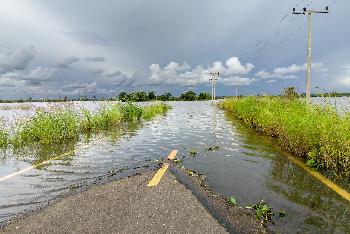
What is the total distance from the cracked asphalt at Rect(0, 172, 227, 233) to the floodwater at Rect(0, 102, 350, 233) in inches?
60.4

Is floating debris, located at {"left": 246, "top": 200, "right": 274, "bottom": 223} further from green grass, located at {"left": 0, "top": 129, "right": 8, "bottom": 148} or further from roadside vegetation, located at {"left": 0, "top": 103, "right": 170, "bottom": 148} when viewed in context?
green grass, located at {"left": 0, "top": 129, "right": 8, "bottom": 148}

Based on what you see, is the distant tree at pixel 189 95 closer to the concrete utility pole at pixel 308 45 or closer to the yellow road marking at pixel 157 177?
the concrete utility pole at pixel 308 45

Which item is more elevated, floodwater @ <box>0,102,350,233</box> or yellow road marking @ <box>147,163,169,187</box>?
yellow road marking @ <box>147,163,169,187</box>

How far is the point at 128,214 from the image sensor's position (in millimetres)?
5250

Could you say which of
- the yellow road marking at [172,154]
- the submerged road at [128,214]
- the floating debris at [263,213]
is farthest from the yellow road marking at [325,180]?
the yellow road marking at [172,154]

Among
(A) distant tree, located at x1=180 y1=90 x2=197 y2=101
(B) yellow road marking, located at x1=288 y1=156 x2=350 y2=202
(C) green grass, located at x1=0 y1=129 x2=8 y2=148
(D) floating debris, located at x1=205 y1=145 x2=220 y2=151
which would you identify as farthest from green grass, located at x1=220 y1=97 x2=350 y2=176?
(A) distant tree, located at x1=180 y1=90 x2=197 y2=101

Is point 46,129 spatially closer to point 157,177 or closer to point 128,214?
point 157,177

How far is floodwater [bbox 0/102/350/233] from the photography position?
703cm

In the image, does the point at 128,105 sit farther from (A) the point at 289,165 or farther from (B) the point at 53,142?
(A) the point at 289,165

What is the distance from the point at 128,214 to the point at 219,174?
5.40 meters

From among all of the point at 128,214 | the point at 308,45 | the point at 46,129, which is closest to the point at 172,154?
the point at 46,129

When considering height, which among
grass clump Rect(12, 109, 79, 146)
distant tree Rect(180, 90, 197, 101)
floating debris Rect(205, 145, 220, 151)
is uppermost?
grass clump Rect(12, 109, 79, 146)

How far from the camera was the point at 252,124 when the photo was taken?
25.0 meters

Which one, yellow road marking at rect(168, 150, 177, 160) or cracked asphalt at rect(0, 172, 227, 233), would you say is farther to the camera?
yellow road marking at rect(168, 150, 177, 160)
